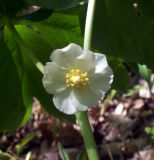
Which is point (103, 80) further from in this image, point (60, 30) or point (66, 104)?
point (60, 30)

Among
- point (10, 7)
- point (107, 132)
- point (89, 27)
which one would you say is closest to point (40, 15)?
point (10, 7)

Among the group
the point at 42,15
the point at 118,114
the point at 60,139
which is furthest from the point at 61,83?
the point at 118,114

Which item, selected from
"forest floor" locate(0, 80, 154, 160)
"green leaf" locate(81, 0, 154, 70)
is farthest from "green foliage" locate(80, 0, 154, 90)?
"forest floor" locate(0, 80, 154, 160)

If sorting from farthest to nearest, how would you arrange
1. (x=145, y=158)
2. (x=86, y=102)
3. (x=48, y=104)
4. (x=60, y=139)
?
(x=60, y=139)
(x=145, y=158)
(x=48, y=104)
(x=86, y=102)

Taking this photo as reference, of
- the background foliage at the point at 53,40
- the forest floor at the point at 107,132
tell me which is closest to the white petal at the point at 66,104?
the background foliage at the point at 53,40

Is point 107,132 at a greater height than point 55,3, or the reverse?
point 55,3

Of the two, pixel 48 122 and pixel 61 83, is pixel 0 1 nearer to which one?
pixel 61 83

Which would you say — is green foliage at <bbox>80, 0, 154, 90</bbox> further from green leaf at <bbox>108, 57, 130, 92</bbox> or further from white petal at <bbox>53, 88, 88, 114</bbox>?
white petal at <bbox>53, 88, 88, 114</bbox>

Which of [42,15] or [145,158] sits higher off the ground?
[42,15]
